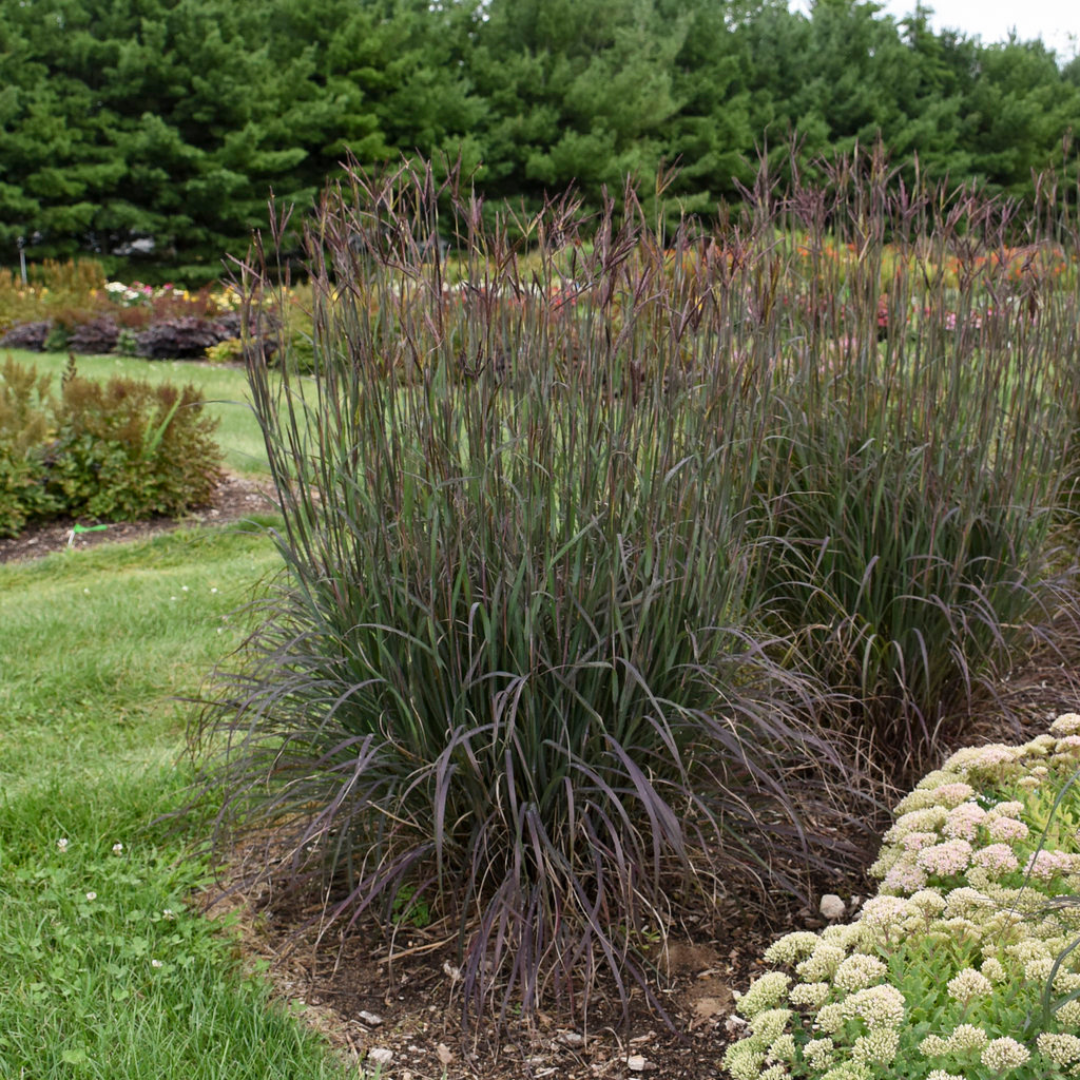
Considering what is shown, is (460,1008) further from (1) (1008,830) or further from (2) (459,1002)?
(1) (1008,830)

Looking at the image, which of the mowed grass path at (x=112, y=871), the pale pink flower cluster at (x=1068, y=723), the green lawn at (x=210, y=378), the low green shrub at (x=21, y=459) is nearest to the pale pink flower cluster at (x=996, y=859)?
the pale pink flower cluster at (x=1068, y=723)

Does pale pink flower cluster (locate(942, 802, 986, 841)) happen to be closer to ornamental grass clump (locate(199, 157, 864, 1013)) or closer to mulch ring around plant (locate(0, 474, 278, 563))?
ornamental grass clump (locate(199, 157, 864, 1013))

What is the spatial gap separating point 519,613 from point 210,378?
9.94 metres

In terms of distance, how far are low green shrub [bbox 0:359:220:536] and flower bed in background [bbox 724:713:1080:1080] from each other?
570cm

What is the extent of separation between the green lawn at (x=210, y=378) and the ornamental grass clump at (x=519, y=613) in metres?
5.99

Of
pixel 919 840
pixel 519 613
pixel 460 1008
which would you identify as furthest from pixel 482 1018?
pixel 919 840

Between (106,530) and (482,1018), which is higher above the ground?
(106,530)

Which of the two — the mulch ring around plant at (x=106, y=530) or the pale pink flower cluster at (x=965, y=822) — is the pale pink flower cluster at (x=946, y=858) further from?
the mulch ring around plant at (x=106, y=530)

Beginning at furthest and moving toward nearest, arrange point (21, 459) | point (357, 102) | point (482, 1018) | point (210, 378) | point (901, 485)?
point (357, 102)
point (210, 378)
point (21, 459)
point (901, 485)
point (482, 1018)

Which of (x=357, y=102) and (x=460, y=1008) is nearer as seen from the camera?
(x=460, y=1008)

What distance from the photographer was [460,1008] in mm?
2266

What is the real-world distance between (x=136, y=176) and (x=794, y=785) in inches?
895

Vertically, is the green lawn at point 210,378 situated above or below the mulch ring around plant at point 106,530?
above

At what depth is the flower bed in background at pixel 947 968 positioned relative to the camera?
1.70 metres
